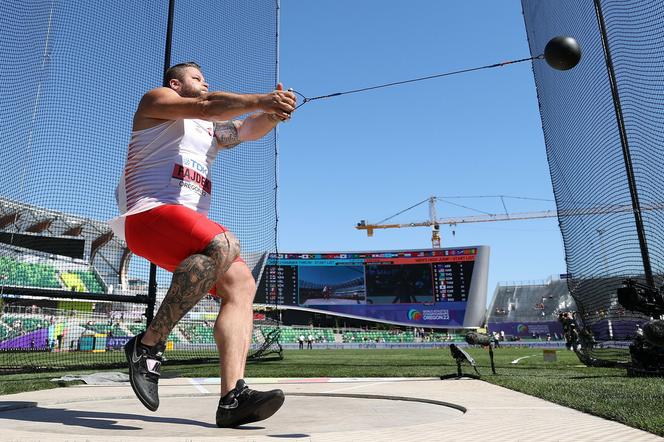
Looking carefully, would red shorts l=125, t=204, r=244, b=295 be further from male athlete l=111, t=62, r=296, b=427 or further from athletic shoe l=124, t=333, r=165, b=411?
athletic shoe l=124, t=333, r=165, b=411

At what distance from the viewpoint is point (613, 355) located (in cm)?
670

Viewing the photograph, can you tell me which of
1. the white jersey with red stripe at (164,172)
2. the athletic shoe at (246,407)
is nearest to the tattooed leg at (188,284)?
the white jersey with red stripe at (164,172)

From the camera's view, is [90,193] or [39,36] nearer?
[39,36]

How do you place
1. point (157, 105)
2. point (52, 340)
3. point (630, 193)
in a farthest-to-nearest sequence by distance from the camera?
point (52, 340)
point (630, 193)
point (157, 105)

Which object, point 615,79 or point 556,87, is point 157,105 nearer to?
point 615,79

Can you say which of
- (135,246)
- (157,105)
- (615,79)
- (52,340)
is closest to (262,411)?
(135,246)

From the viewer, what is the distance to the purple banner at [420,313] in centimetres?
5406

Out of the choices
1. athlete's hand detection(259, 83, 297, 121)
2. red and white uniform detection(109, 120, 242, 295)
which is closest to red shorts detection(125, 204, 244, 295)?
red and white uniform detection(109, 120, 242, 295)

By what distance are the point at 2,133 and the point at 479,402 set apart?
7.04 m

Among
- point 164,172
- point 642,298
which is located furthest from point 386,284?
point 164,172

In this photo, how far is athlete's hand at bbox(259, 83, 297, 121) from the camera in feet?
7.76

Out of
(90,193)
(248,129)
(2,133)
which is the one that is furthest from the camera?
(90,193)

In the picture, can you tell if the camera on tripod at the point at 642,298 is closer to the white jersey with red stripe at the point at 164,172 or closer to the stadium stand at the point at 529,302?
the white jersey with red stripe at the point at 164,172

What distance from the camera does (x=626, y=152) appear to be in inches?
255
